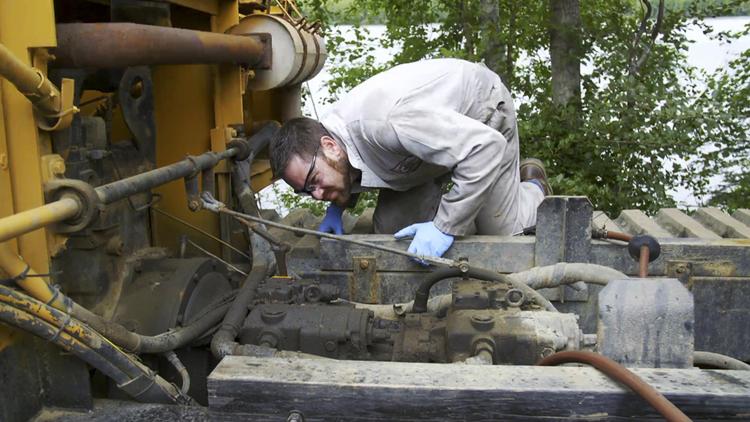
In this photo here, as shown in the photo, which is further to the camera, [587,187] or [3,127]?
[587,187]

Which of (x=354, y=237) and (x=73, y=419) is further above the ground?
(x=354, y=237)

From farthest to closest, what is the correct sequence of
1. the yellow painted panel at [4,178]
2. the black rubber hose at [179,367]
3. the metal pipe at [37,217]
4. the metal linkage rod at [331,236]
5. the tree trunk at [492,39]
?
1. the tree trunk at [492,39]
2. the metal linkage rod at [331,236]
3. the black rubber hose at [179,367]
4. the yellow painted panel at [4,178]
5. the metal pipe at [37,217]

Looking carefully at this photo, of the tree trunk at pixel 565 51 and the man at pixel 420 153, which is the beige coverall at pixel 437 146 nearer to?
the man at pixel 420 153

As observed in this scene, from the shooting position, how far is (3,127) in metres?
2.00

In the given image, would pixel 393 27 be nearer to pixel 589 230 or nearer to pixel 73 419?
pixel 589 230

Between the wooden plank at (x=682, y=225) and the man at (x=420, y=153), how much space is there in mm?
790

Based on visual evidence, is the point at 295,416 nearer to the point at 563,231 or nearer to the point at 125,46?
the point at 125,46

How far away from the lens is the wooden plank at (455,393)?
5.31ft

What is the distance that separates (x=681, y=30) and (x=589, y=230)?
5.17 metres

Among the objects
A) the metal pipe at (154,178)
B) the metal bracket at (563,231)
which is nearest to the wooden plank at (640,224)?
the metal bracket at (563,231)

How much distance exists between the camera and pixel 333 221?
3385 millimetres

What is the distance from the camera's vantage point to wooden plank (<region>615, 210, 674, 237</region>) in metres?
3.55

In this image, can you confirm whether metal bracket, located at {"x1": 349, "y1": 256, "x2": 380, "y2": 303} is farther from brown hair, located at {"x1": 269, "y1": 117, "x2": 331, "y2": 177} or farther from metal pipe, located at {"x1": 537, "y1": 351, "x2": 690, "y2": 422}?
metal pipe, located at {"x1": 537, "y1": 351, "x2": 690, "y2": 422}

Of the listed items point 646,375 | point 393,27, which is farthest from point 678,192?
point 646,375
